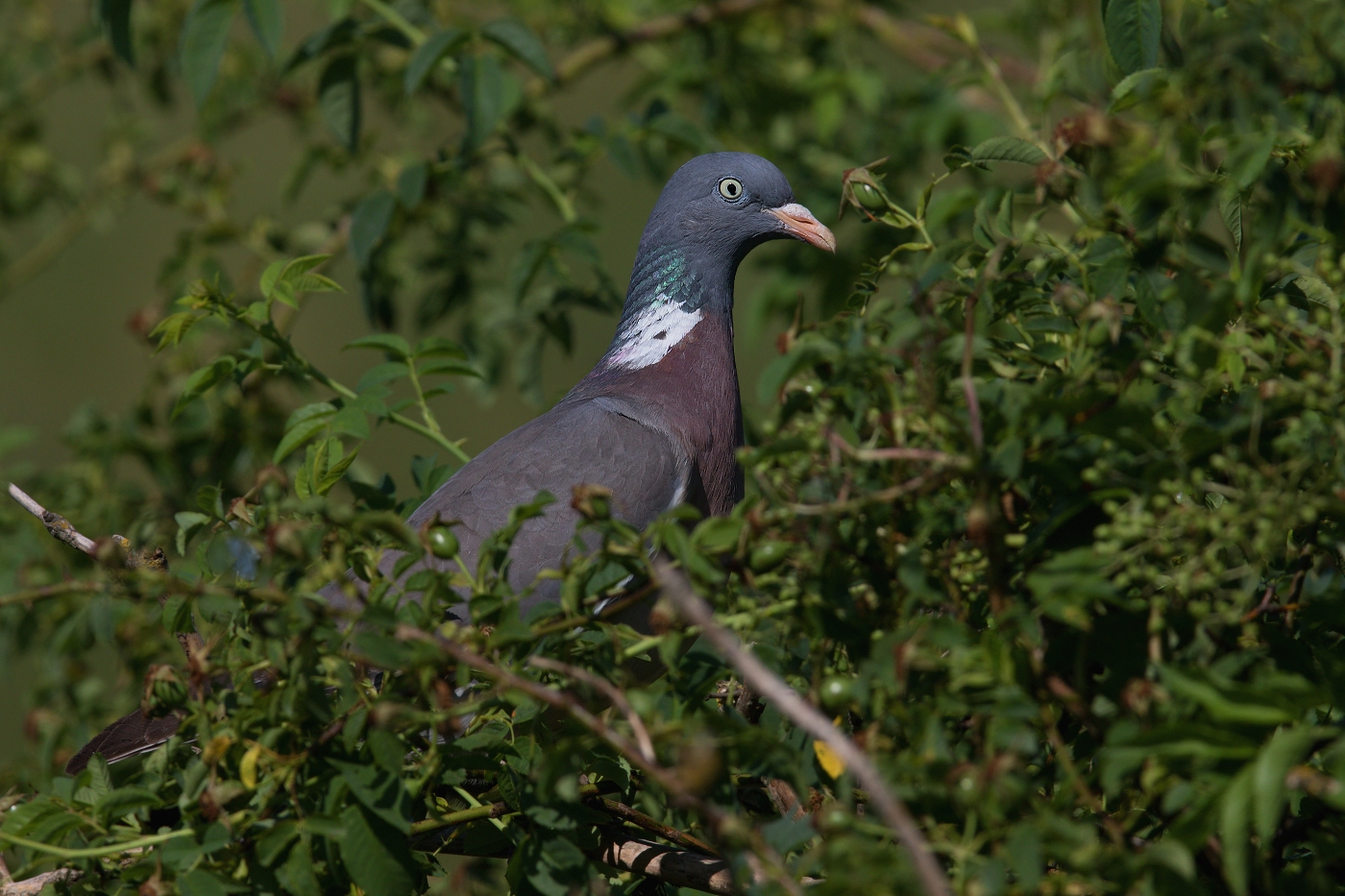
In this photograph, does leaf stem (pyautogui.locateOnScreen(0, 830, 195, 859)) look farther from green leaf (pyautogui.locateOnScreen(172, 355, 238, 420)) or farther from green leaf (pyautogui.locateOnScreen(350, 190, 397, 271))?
green leaf (pyautogui.locateOnScreen(350, 190, 397, 271))

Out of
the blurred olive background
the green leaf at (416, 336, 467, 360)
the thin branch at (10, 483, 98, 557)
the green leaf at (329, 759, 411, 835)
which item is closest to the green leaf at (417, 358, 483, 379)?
the green leaf at (416, 336, 467, 360)

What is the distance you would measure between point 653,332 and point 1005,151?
1.64m

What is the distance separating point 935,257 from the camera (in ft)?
4.80

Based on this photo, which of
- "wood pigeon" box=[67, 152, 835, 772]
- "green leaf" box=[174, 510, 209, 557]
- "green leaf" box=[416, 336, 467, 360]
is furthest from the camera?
"wood pigeon" box=[67, 152, 835, 772]

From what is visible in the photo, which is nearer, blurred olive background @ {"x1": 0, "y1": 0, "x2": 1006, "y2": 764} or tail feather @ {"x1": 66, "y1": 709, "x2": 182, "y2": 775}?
tail feather @ {"x1": 66, "y1": 709, "x2": 182, "y2": 775}

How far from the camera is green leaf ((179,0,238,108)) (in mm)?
2783

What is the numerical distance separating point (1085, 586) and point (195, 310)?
202 cm

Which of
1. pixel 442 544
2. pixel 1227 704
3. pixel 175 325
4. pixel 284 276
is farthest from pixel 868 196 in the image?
pixel 175 325

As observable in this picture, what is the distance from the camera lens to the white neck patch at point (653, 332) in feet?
10.7

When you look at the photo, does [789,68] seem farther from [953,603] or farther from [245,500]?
[953,603]

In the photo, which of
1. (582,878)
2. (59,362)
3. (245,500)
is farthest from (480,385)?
(59,362)

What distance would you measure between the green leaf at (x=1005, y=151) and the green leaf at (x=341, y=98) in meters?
1.97

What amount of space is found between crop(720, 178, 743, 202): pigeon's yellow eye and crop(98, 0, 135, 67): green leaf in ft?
4.96

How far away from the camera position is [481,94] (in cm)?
290
